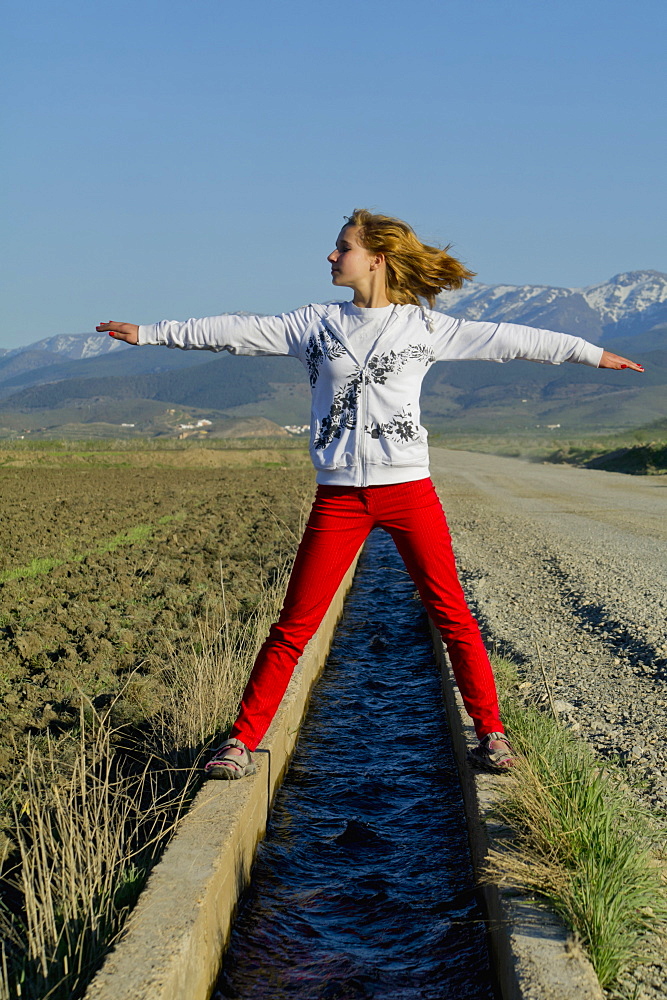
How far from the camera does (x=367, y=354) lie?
11.7ft

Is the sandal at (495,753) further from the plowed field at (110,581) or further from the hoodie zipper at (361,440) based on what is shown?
the plowed field at (110,581)

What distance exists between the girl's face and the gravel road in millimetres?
1584

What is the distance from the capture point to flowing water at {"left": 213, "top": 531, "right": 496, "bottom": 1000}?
10.4 ft

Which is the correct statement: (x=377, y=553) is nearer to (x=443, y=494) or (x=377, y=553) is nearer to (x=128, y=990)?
(x=443, y=494)

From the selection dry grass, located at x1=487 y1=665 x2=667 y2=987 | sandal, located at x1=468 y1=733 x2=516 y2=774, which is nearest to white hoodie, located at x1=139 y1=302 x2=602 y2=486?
sandal, located at x1=468 y1=733 x2=516 y2=774

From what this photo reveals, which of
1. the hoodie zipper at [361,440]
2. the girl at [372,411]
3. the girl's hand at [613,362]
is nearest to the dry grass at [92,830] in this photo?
the girl at [372,411]

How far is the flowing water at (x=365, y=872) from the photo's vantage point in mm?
3156


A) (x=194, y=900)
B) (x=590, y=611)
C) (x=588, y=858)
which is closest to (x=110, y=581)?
(x=590, y=611)

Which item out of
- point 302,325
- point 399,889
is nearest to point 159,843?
point 399,889

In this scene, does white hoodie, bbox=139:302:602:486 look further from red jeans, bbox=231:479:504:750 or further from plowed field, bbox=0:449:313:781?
plowed field, bbox=0:449:313:781

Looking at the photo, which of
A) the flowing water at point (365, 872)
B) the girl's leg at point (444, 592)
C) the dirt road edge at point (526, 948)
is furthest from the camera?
the girl's leg at point (444, 592)

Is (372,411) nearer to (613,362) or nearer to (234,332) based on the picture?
→ (234,332)

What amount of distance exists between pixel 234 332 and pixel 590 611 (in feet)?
16.8

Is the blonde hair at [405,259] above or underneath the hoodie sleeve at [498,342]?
above
